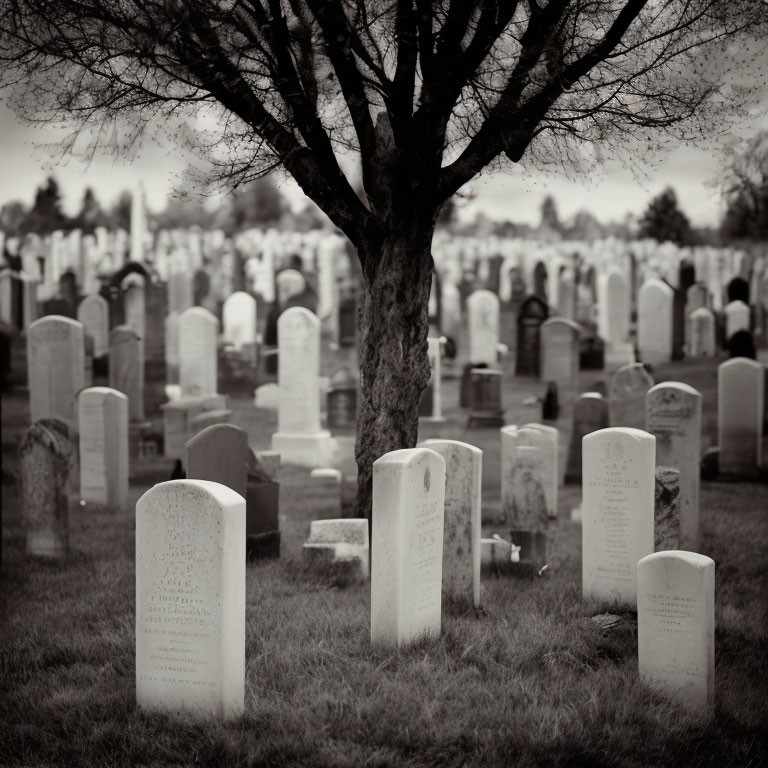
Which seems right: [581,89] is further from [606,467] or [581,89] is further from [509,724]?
[509,724]

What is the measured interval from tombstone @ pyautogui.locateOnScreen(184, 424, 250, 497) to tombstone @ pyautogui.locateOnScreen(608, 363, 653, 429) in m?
6.61

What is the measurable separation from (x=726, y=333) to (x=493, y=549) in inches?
774

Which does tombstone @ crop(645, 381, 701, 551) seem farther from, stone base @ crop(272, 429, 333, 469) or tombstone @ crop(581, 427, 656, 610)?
stone base @ crop(272, 429, 333, 469)

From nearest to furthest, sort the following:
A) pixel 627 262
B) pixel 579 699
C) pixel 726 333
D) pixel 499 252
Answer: pixel 579 699, pixel 726 333, pixel 627 262, pixel 499 252

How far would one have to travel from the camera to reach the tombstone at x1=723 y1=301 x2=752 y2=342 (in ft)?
86.6

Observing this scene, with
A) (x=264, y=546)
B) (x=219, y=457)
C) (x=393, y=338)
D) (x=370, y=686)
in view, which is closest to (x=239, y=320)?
(x=219, y=457)

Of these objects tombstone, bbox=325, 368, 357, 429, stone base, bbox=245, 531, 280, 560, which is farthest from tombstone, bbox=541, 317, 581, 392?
stone base, bbox=245, 531, 280, 560

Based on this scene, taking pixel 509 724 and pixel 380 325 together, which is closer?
pixel 509 724

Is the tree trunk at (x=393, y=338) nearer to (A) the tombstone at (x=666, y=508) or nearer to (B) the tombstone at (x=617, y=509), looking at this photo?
(B) the tombstone at (x=617, y=509)

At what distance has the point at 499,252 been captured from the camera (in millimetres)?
49625

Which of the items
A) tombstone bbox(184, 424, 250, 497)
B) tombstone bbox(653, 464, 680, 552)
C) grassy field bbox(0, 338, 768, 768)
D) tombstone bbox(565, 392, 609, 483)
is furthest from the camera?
tombstone bbox(565, 392, 609, 483)

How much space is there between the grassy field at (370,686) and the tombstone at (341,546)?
7.9 inches

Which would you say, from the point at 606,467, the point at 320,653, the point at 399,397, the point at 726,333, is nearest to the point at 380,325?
the point at 399,397

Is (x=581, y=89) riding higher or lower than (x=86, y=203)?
lower
